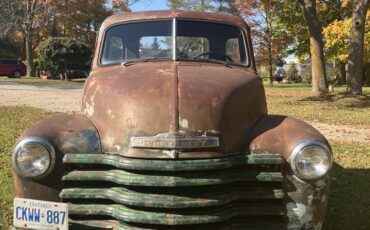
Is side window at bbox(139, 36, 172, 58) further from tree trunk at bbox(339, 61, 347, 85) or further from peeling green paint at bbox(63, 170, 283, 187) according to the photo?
tree trunk at bbox(339, 61, 347, 85)

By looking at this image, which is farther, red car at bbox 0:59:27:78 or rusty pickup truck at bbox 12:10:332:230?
red car at bbox 0:59:27:78

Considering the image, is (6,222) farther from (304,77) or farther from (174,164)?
(304,77)

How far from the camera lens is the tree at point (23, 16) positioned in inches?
1362

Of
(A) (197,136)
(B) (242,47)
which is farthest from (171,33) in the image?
(A) (197,136)

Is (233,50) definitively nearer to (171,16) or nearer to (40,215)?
(171,16)

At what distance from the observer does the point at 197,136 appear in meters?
3.84

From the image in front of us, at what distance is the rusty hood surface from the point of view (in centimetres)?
390

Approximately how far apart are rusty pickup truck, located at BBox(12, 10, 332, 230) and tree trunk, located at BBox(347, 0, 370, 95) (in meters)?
16.6

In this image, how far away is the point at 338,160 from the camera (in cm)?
889

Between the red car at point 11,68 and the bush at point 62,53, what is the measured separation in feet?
14.1

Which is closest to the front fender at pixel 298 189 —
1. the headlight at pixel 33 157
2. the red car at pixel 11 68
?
the headlight at pixel 33 157

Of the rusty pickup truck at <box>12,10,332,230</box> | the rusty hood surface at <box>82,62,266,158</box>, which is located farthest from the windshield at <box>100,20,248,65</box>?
the rusty pickup truck at <box>12,10,332,230</box>

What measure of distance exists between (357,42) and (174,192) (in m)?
18.1

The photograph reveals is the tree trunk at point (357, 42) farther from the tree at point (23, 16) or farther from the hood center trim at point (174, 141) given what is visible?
the tree at point (23, 16)
